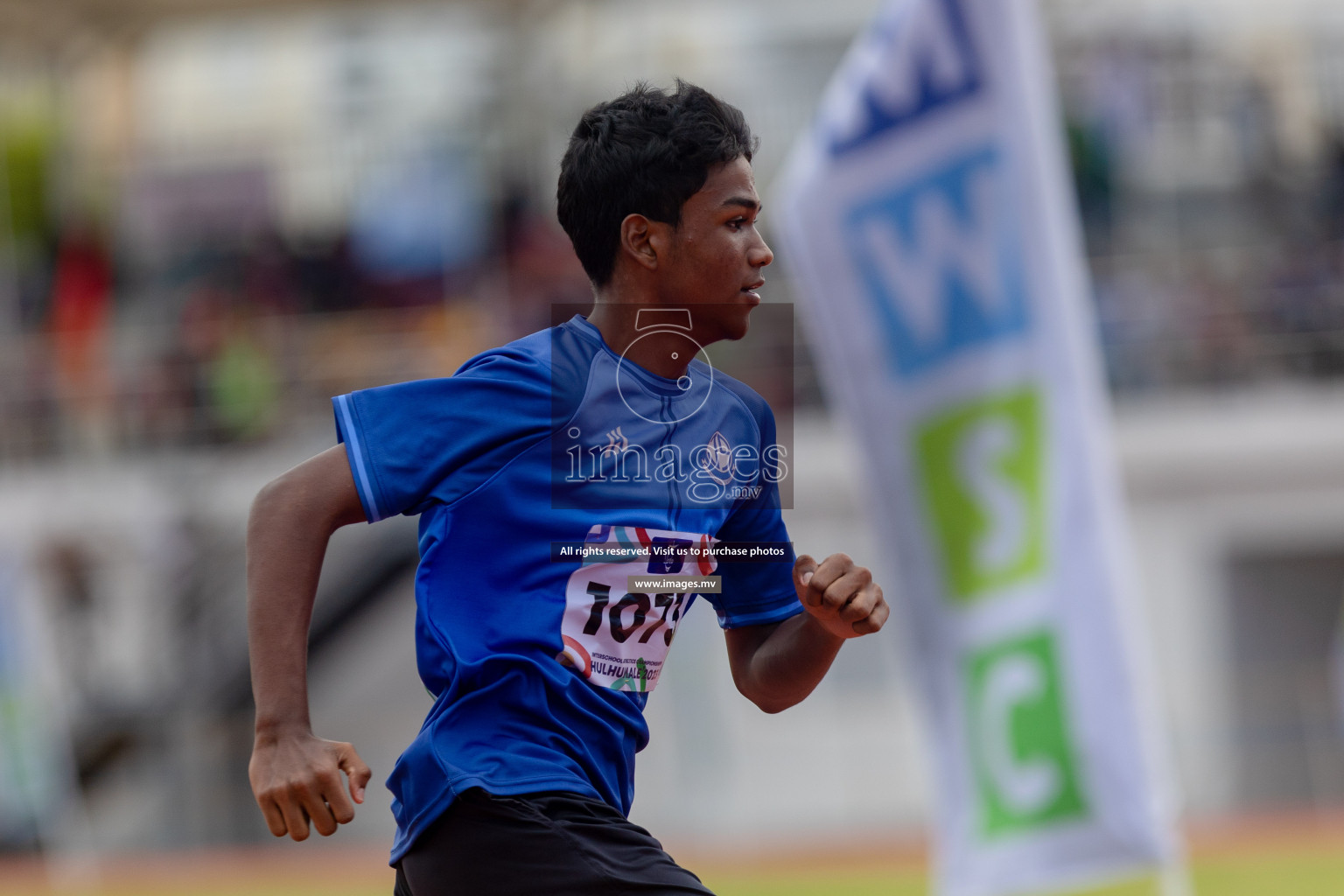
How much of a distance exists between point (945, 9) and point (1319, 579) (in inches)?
456

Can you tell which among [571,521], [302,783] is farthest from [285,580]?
[571,521]

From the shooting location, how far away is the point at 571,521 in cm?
222

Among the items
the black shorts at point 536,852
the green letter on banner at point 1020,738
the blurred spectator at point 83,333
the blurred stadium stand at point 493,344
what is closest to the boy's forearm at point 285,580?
the black shorts at point 536,852

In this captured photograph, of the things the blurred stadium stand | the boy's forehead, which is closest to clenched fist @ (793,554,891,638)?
the boy's forehead

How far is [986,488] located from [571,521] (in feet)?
10.4

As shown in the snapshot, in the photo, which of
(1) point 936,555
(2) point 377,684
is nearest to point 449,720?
(1) point 936,555

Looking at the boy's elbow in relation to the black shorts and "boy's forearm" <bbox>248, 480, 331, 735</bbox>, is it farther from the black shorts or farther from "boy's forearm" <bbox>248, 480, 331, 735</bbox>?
"boy's forearm" <bbox>248, 480, 331, 735</bbox>

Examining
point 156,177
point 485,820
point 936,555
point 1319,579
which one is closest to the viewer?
point 485,820

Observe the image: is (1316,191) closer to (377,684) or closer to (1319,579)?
(1319,579)

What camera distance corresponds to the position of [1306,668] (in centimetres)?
1514

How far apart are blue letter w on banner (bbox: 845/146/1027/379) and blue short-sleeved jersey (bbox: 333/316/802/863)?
117 inches

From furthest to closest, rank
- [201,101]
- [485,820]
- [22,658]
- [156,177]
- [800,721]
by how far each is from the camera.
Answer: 1. [201,101]
2. [156,177]
3. [800,721]
4. [22,658]
5. [485,820]

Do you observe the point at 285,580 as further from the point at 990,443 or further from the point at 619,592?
the point at 990,443

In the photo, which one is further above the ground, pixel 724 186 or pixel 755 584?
pixel 724 186
